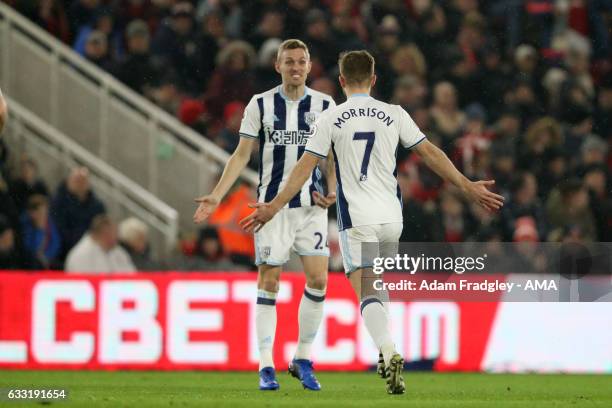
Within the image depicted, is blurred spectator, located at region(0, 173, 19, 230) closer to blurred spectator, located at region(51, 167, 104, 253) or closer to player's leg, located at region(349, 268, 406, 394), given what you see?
blurred spectator, located at region(51, 167, 104, 253)

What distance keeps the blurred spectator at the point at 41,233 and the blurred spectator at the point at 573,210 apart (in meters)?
5.06

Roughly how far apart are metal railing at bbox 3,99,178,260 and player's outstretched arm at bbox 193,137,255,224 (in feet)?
16.6

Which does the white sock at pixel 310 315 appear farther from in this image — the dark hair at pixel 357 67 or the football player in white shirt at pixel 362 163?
the dark hair at pixel 357 67

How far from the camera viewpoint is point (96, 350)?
1256 cm

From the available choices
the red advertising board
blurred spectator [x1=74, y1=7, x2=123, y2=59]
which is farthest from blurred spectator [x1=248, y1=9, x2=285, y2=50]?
the red advertising board

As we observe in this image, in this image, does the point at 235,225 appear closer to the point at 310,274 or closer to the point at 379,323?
the point at 310,274

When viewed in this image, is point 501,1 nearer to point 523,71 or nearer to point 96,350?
point 523,71

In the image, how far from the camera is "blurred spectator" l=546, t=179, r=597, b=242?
47.5ft

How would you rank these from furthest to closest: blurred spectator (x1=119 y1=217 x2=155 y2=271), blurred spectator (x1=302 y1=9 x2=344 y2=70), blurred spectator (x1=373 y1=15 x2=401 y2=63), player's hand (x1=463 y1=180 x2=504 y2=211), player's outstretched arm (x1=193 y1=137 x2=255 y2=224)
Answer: blurred spectator (x1=373 y1=15 x2=401 y2=63) → blurred spectator (x1=302 y1=9 x2=344 y2=70) → blurred spectator (x1=119 y1=217 x2=155 y2=271) → player's outstretched arm (x1=193 y1=137 x2=255 y2=224) → player's hand (x1=463 y1=180 x2=504 y2=211)

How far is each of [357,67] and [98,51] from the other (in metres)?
7.74

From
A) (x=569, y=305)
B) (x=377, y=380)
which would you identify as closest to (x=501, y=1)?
(x=569, y=305)

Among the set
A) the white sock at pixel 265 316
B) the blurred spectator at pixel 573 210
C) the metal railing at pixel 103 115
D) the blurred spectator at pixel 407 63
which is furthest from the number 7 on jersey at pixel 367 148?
the blurred spectator at pixel 407 63

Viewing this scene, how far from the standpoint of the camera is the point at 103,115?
51.6ft

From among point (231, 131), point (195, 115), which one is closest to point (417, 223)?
point (231, 131)
